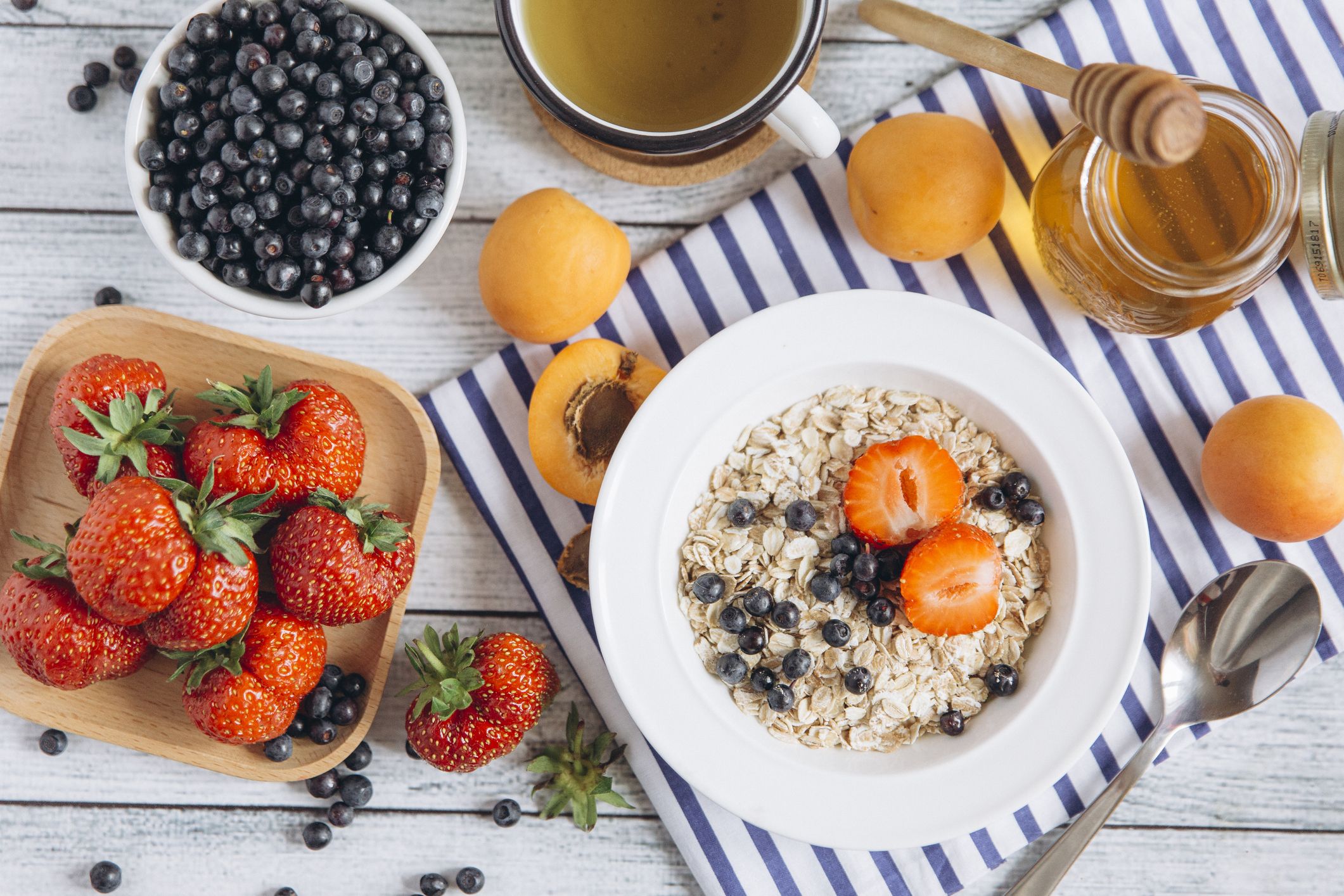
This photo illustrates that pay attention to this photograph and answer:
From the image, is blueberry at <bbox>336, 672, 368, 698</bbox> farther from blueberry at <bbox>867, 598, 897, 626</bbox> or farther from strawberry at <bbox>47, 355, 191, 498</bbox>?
blueberry at <bbox>867, 598, 897, 626</bbox>

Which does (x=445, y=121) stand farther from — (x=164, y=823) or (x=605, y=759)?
(x=164, y=823)

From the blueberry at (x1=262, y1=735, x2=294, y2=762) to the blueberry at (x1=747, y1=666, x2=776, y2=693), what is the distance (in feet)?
1.92

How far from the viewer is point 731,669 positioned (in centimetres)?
103

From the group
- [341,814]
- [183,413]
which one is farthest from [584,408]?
[341,814]

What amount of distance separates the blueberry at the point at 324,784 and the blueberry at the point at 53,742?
330 millimetres

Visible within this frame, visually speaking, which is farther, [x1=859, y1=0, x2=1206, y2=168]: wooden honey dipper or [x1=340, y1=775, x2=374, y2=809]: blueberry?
[x1=340, y1=775, x2=374, y2=809]: blueberry

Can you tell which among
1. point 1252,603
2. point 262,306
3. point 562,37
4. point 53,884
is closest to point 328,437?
point 262,306

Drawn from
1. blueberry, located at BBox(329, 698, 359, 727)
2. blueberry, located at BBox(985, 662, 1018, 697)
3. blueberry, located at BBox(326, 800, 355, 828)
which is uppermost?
blueberry, located at BBox(985, 662, 1018, 697)

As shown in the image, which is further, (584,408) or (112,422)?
(584,408)

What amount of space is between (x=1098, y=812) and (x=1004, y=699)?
0.25m

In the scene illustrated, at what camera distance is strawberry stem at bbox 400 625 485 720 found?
3.51ft

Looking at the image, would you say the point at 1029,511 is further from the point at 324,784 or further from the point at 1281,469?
the point at 324,784

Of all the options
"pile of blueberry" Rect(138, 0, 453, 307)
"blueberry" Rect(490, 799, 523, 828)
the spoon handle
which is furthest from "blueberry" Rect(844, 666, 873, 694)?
"pile of blueberry" Rect(138, 0, 453, 307)

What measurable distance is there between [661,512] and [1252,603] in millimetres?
751
